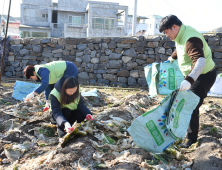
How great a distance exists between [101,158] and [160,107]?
85 cm

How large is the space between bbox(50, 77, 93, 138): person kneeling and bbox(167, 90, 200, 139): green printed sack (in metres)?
1.22

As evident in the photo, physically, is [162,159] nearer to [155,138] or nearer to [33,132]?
[155,138]

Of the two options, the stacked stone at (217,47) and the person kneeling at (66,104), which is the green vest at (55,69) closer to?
the person kneeling at (66,104)

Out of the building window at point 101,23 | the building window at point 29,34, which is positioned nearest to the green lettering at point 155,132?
the building window at point 101,23

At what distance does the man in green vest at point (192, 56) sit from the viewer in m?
2.20

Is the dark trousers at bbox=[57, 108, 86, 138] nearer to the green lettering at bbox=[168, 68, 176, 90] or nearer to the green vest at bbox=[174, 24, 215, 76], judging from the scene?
the green vest at bbox=[174, 24, 215, 76]

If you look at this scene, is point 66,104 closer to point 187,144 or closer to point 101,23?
point 187,144

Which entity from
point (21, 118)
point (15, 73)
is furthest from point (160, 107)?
point (15, 73)

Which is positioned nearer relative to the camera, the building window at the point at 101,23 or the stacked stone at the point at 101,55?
the stacked stone at the point at 101,55

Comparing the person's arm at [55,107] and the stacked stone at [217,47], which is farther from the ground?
the stacked stone at [217,47]

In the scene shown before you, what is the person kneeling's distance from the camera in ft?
9.25

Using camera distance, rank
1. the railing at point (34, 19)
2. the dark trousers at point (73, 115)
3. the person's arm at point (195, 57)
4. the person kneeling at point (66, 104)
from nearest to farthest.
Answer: the person's arm at point (195, 57), the person kneeling at point (66, 104), the dark trousers at point (73, 115), the railing at point (34, 19)

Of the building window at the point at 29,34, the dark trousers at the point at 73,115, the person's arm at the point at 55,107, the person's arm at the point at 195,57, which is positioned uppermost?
the building window at the point at 29,34

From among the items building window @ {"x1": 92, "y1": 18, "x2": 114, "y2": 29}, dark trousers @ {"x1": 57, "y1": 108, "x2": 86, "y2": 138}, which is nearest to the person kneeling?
dark trousers @ {"x1": 57, "y1": 108, "x2": 86, "y2": 138}
